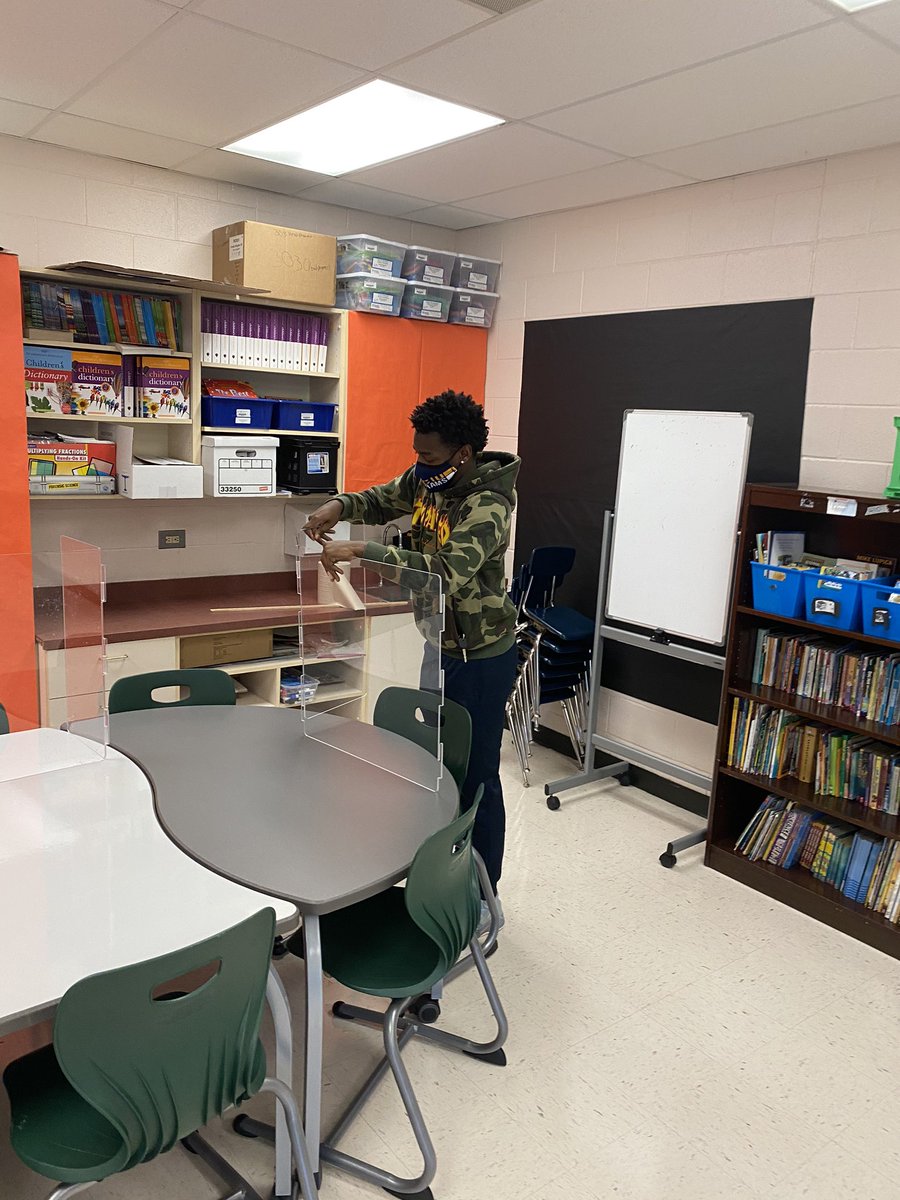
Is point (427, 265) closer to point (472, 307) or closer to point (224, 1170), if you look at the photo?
point (472, 307)

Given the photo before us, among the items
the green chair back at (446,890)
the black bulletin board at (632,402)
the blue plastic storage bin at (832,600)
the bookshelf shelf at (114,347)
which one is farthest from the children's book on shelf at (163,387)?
the blue plastic storage bin at (832,600)

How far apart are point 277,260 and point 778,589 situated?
8.46 feet

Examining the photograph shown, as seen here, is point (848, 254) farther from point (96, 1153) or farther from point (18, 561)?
point (96, 1153)

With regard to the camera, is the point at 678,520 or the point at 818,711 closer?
the point at 818,711

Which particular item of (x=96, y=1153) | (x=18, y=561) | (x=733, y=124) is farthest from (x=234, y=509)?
(x=96, y=1153)

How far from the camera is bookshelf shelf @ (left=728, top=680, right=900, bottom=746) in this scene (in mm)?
3090

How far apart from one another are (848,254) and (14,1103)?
361 centimetres

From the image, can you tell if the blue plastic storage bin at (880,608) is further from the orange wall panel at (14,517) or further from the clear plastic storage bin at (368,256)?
the orange wall panel at (14,517)

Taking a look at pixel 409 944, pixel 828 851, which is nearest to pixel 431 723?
pixel 409 944

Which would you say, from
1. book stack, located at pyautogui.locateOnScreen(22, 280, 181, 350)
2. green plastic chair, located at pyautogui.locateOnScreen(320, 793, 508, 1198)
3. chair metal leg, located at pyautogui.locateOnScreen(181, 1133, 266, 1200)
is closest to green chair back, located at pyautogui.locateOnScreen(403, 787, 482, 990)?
green plastic chair, located at pyautogui.locateOnScreen(320, 793, 508, 1198)

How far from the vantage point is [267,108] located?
3082 millimetres

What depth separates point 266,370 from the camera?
4.31 metres

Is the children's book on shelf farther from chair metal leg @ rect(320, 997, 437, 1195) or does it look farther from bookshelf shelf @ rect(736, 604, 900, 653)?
chair metal leg @ rect(320, 997, 437, 1195)

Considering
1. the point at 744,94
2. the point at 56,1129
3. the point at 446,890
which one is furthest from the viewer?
the point at 744,94
